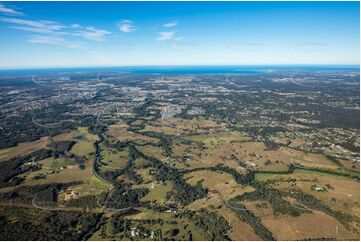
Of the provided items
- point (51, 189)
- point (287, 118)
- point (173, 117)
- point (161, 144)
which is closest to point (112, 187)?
point (51, 189)

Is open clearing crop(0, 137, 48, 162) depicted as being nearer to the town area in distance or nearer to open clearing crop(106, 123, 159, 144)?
the town area in distance

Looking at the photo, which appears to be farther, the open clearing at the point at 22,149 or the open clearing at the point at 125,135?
the open clearing at the point at 125,135

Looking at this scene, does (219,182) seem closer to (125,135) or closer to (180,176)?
(180,176)

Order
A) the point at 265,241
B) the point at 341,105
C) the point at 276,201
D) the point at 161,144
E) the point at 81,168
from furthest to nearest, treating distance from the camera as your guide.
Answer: the point at 341,105 → the point at 161,144 → the point at 81,168 → the point at 276,201 → the point at 265,241

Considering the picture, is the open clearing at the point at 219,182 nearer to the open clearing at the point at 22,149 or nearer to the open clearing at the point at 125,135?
the open clearing at the point at 125,135

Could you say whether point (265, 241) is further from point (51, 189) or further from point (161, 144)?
point (161, 144)

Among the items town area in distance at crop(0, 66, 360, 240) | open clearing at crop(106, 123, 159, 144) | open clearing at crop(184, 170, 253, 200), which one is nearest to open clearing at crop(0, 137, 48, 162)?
town area in distance at crop(0, 66, 360, 240)

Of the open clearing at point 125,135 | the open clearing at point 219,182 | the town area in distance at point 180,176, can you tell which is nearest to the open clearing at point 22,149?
the town area in distance at point 180,176

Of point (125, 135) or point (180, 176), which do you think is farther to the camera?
point (125, 135)

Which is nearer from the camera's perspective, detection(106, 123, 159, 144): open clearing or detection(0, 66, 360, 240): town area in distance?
detection(0, 66, 360, 240): town area in distance

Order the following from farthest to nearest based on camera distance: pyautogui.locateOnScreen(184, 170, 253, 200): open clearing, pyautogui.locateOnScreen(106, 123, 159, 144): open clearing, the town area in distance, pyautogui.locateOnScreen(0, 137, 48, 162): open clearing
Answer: pyautogui.locateOnScreen(106, 123, 159, 144): open clearing → pyautogui.locateOnScreen(0, 137, 48, 162): open clearing → pyautogui.locateOnScreen(184, 170, 253, 200): open clearing → the town area in distance

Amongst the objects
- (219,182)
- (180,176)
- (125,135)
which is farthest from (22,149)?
(219,182)
